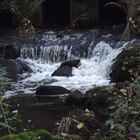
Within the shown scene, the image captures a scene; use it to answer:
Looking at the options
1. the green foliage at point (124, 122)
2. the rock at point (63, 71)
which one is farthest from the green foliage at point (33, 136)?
the rock at point (63, 71)

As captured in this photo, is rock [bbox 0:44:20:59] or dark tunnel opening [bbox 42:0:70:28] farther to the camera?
dark tunnel opening [bbox 42:0:70:28]

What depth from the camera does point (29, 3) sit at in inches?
642

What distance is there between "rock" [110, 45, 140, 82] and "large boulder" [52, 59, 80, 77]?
1255mm

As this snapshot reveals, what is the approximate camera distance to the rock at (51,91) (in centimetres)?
991

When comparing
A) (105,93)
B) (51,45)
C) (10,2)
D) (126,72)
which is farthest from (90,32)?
(105,93)

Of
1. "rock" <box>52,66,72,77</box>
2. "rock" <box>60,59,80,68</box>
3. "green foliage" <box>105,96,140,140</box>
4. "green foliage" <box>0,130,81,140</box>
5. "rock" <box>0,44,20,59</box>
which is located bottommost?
"rock" <box>52,66,72,77</box>

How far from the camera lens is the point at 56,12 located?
1844cm

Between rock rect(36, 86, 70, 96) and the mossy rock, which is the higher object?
the mossy rock

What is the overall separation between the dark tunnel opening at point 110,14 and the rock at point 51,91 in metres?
6.43

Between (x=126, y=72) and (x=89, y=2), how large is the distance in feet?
23.1

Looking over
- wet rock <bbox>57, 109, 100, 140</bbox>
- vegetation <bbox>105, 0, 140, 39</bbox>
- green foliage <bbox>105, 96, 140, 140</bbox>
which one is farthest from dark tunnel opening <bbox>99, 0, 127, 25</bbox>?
green foliage <bbox>105, 96, 140, 140</bbox>

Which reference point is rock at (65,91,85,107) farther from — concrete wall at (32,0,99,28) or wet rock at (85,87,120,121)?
concrete wall at (32,0,99,28)

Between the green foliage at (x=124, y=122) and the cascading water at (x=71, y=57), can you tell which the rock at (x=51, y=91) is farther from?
the green foliage at (x=124, y=122)

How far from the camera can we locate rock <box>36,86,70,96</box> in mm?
9906
